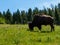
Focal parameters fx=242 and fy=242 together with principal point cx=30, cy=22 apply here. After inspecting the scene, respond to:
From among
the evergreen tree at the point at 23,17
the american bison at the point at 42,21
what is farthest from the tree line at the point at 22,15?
the american bison at the point at 42,21

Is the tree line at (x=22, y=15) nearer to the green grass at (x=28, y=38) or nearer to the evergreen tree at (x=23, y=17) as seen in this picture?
the evergreen tree at (x=23, y=17)

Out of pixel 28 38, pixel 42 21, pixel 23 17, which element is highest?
pixel 42 21

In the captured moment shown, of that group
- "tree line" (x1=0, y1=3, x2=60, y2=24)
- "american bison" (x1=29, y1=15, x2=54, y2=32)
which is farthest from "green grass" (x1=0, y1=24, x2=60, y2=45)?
"tree line" (x1=0, y1=3, x2=60, y2=24)

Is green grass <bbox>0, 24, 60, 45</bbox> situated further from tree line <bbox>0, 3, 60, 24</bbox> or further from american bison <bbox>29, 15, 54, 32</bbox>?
tree line <bbox>0, 3, 60, 24</bbox>

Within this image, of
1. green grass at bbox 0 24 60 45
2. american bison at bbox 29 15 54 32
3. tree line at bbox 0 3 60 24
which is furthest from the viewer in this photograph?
tree line at bbox 0 3 60 24

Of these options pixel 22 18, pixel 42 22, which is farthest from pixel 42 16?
pixel 22 18

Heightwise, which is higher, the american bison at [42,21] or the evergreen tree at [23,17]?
the american bison at [42,21]

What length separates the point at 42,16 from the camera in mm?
34344

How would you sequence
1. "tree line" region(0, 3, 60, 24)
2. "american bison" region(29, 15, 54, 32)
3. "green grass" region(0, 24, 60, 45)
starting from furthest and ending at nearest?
"tree line" region(0, 3, 60, 24)
"american bison" region(29, 15, 54, 32)
"green grass" region(0, 24, 60, 45)

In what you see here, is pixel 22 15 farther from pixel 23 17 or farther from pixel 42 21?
pixel 42 21

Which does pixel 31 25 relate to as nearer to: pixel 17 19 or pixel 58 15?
pixel 58 15

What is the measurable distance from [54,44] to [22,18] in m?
148

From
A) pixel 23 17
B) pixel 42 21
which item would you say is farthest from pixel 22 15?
pixel 42 21

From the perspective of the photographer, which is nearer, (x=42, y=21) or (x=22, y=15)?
(x=42, y=21)
